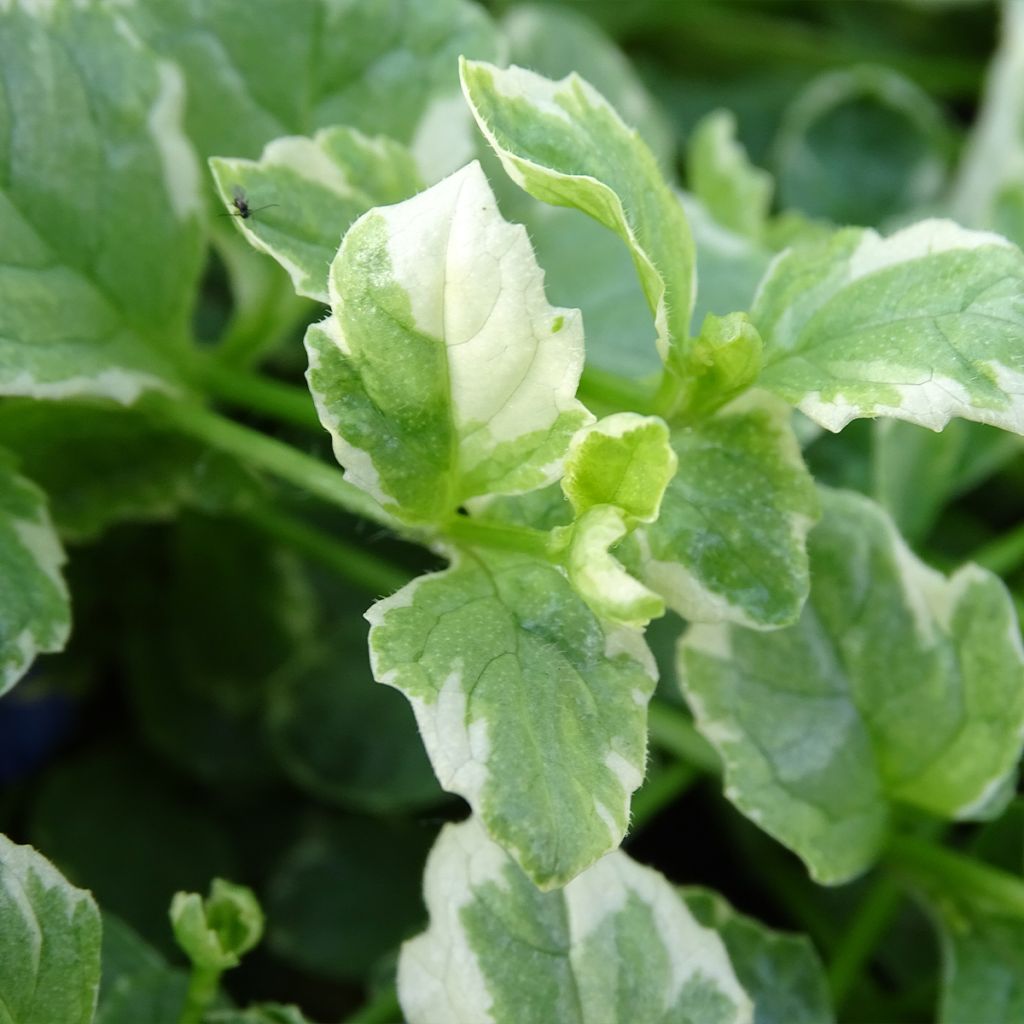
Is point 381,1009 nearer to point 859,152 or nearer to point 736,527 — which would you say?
point 736,527

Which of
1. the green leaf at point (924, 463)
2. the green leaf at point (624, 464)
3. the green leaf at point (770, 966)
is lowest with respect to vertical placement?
the green leaf at point (770, 966)

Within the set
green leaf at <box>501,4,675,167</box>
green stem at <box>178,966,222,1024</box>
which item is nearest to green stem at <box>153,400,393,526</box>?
green stem at <box>178,966,222,1024</box>

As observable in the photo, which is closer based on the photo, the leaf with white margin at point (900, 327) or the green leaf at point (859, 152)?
the leaf with white margin at point (900, 327)

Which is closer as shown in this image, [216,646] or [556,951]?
[556,951]

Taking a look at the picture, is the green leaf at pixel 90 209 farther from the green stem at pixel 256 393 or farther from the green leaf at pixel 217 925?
the green leaf at pixel 217 925

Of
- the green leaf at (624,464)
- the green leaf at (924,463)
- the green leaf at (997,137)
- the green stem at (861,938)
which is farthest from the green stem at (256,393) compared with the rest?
the green leaf at (997,137)

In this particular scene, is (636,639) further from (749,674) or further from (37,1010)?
(37,1010)

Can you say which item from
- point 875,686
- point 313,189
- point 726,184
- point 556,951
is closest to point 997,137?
point 726,184
